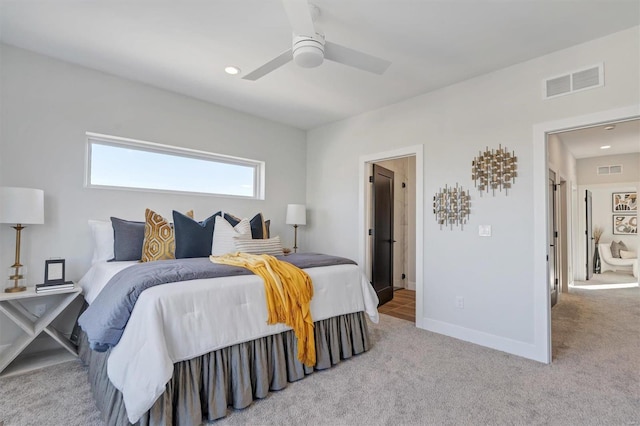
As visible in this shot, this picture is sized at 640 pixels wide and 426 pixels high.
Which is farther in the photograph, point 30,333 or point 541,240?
point 541,240

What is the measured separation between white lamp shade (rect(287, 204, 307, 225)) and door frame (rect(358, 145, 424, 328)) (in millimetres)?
850

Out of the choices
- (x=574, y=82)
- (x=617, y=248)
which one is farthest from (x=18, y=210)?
(x=617, y=248)

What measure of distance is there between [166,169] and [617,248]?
9.38 m

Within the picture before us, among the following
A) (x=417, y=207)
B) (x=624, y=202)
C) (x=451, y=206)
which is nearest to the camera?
(x=451, y=206)

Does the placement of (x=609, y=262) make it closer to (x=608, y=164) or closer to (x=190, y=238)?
(x=608, y=164)

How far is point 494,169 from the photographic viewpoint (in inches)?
120

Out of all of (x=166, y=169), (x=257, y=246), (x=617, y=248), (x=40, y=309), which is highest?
(x=166, y=169)

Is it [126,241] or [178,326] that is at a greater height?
[126,241]

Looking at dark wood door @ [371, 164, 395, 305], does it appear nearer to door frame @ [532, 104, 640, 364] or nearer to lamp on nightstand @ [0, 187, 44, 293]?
door frame @ [532, 104, 640, 364]

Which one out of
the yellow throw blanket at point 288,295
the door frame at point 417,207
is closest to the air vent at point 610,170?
the door frame at point 417,207

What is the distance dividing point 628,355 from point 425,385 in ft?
6.92

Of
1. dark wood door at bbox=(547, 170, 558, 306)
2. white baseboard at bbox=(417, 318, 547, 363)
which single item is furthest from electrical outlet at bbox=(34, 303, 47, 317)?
dark wood door at bbox=(547, 170, 558, 306)

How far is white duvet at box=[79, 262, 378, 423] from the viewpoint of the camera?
1.58 m

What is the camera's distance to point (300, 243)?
16.3ft
